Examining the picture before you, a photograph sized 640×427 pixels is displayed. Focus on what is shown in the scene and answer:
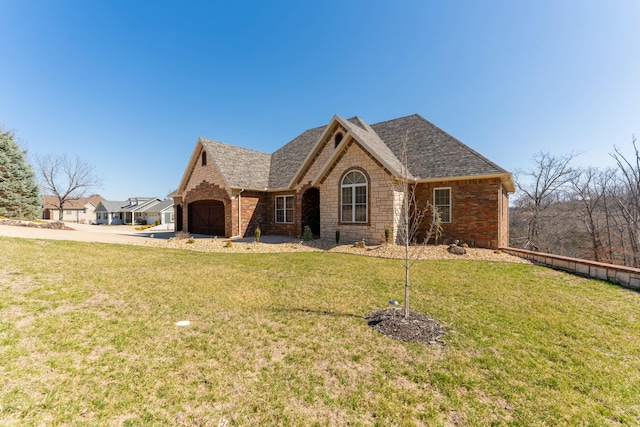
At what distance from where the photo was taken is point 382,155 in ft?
43.3

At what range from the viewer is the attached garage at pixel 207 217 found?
1912cm

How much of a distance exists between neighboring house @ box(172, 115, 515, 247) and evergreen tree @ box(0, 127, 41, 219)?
19.5 m

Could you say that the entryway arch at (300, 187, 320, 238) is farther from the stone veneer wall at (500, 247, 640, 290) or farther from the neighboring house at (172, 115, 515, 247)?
the stone veneer wall at (500, 247, 640, 290)

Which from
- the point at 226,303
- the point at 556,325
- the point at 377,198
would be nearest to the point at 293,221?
the point at 377,198

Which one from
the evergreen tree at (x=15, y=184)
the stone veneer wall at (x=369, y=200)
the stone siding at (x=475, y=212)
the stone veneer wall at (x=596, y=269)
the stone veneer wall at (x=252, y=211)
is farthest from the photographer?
the evergreen tree at (x=15, y=184)

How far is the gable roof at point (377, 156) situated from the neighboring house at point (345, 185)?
7cm

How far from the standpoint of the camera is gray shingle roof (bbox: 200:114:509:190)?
1347 centimetres

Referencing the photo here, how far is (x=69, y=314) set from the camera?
189 inches

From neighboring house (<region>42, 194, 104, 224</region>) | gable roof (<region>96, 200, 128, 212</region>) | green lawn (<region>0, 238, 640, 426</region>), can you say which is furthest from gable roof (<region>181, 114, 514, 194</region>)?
neighboring house (<region>42, 194, 104, 224</region>)

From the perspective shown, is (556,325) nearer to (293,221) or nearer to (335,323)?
(335,323)

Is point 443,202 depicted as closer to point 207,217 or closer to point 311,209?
point 311,209

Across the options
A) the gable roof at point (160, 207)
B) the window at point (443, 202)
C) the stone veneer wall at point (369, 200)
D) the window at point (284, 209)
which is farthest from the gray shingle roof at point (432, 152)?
the gable roof at point (160, 207)

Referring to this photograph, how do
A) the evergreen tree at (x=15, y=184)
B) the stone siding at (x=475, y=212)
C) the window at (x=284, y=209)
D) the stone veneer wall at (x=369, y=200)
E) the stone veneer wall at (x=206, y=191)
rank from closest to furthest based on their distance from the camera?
the stone siding at (x=475, y=212)
the stone veneer wall at (x=369, y=200)
the stone veneer wall at (x=206, y=191)
the window at (x=284, y=209)
the evergreen tree at (x=15, y=184)

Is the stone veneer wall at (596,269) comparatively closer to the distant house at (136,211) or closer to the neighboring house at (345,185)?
the neighboring house at (345,185)
